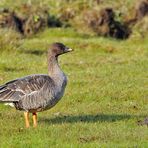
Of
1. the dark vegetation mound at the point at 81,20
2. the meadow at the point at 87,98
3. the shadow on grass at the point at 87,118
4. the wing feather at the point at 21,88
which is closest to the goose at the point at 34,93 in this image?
the wing feather at the point at 21,88

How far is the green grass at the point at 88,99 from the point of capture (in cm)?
1081

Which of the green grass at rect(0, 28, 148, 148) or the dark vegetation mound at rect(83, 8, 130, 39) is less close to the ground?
the green grass at rect(0, 28, 148, 148)

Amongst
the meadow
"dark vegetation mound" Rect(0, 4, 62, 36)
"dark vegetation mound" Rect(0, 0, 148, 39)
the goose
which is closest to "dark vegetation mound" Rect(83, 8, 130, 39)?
"dark vegetation mound" Rect(0, 0, 148, 39)

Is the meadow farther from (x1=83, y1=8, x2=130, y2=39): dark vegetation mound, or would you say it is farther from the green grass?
(x1=83, y1=8, x2=130, y2=39): dark vegetation mound

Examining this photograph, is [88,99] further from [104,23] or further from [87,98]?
[104,23]

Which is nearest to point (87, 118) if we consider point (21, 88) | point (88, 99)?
point (21, 88)

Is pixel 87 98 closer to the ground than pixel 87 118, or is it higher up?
closer to the ground

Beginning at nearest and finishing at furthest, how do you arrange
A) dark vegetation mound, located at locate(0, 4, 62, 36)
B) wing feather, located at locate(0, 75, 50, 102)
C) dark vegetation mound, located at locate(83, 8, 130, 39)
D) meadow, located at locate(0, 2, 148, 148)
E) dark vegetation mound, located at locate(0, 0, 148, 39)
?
1. meadow, located at locate(0, 2, 148, 148)
2. wing feather, located at locate(0, 75, 50, 102)
3. dark vegetation mound, located at locate(0, 4, 62, 36)
4. dark vegetation mound, located at locate(0, 0, 148, 39)
5. dark vegetation mound, located at locate(83, 8, 130, 39)

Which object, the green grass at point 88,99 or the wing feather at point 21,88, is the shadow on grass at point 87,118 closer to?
the green grass at point 88,99

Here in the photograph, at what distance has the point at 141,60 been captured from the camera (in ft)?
69.8

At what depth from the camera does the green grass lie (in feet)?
35.5

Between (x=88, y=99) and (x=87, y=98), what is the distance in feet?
0.20

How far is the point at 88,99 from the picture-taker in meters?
14.9

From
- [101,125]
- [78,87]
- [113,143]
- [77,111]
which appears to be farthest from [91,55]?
[113,143]
